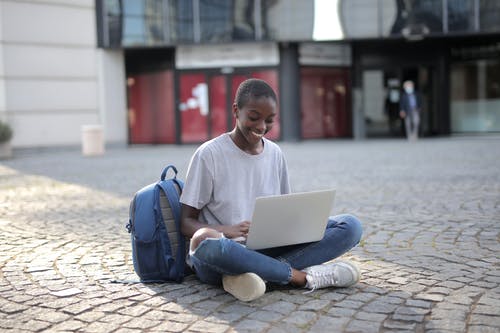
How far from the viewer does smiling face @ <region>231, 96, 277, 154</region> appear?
338cm

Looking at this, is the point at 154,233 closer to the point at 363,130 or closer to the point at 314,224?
the point at 314,224

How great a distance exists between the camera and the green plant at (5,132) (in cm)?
1873

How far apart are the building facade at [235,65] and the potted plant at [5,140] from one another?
1.88m

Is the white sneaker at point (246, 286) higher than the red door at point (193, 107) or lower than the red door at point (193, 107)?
lower

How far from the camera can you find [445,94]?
24188 millimetres

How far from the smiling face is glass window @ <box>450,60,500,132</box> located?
22.2 m

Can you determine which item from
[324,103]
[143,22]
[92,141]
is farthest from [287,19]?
[92,141]

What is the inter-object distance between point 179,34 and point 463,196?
1687 centimetres


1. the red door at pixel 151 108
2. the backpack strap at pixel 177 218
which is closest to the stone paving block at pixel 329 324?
the backpack strap at pixel 177 218

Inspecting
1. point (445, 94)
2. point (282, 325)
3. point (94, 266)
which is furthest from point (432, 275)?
point (445, 94)

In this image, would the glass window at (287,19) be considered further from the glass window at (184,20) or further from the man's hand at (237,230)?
the man's hand at (237,230)

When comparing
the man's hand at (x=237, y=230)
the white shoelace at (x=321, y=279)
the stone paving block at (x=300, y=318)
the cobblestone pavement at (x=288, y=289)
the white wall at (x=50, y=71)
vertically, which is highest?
the white wall at (x=50, y=71)

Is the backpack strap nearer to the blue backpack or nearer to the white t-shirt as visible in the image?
the blue backpack

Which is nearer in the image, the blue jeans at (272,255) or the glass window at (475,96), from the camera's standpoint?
the blue jeans at (272,255)
